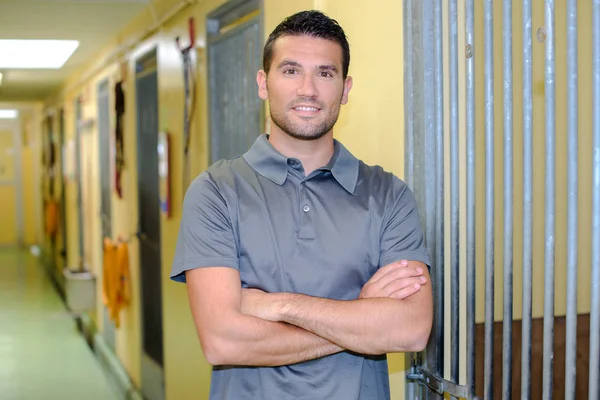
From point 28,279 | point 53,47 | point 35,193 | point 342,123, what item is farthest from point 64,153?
point 342,123

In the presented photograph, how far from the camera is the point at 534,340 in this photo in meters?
2.21

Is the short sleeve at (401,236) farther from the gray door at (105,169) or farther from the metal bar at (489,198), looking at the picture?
the gray door at (105,169)

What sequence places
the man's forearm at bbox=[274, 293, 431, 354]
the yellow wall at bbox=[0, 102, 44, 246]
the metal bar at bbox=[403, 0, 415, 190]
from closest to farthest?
the man's forearm at bbox=[274, 293, 431, 354] < the metal bar at bbox=[403, 0, 415, 190] < the yellow wall at bbox=[0, 102, 44, 246]

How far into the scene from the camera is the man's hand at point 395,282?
165 cm

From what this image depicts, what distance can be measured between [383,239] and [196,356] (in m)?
2.09

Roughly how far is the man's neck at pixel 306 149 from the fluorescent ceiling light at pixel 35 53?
4308mm

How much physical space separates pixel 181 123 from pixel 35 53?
9.82ft

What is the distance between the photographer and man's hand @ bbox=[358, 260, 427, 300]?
1649 mm

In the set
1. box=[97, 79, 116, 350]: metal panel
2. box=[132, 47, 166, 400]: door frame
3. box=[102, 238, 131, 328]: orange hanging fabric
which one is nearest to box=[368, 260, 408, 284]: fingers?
box=[132, 47, 166, 400]: door frame

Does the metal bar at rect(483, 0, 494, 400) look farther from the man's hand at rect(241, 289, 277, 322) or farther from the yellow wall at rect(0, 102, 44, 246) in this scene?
the yellow wall at rect(0, 102, 44, 246)

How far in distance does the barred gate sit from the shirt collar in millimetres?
225

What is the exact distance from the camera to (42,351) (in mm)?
6336

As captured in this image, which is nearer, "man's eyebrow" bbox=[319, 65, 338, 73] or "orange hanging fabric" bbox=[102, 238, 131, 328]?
"man's eyebrow" bbox=[319, 65, 338, 73]

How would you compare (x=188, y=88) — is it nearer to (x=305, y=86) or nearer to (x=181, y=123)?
(x=181, y=123)
